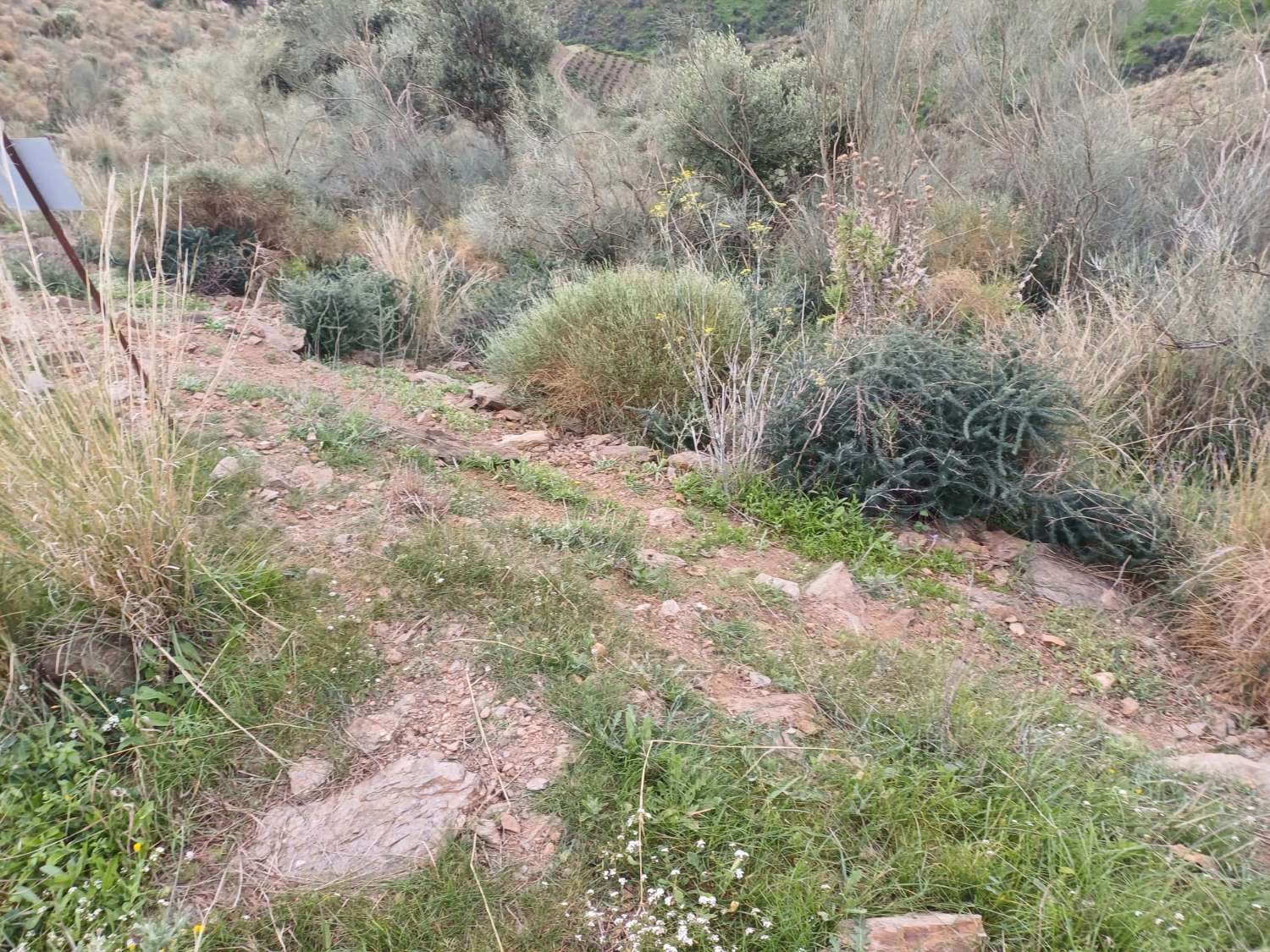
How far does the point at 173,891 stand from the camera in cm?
177

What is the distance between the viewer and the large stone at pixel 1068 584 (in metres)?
3.16

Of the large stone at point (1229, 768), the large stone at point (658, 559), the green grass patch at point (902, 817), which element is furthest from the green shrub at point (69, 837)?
the large stone at point (1229, 768)

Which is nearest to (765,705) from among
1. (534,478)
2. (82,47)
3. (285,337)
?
(534,478)

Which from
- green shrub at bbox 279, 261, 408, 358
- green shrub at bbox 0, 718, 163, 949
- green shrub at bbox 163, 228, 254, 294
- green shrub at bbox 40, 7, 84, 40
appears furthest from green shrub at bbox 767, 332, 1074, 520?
green shrub at bbox 40, 7, 84, 40

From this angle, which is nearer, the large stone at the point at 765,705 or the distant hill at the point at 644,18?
the large stone at the point at 765,705

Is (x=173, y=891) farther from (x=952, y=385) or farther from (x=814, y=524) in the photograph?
(x=952, y=385)

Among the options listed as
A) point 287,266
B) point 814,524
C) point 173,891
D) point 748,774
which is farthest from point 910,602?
point 287,266

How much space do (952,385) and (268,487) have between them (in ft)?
9.90

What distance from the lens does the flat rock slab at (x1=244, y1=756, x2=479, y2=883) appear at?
6.05ft

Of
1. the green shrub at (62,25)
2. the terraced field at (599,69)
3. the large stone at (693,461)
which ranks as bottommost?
the large stone at (693,461)

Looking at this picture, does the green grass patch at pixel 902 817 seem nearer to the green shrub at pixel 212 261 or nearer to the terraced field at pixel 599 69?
the green shrub at pixel 212 261

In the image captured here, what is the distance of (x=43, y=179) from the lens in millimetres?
2777

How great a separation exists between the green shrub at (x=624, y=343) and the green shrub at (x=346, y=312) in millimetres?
1276

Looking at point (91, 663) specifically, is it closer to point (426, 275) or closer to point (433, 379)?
point (433, 379)
